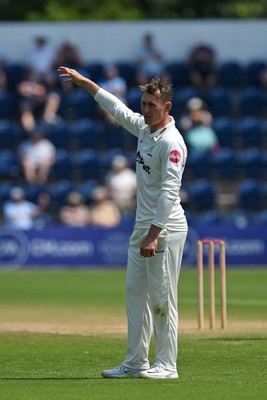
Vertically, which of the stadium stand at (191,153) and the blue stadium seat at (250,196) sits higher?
the stadium stand at (191,153)

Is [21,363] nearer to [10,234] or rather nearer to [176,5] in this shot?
[10,234]

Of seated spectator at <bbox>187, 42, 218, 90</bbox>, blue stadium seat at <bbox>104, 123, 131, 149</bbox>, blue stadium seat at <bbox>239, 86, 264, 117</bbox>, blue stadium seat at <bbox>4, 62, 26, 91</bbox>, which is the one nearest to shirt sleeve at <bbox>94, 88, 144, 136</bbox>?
blue stadium seat at <bbox>104, 123, 131, 149</bbox>

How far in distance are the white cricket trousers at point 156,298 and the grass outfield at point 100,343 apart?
23 cm

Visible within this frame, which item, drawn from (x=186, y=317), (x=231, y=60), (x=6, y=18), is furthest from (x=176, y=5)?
(x=186, y=317)

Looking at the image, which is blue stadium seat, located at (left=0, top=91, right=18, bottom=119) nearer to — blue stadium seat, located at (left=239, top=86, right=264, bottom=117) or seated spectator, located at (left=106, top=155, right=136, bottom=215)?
seated spectator, located at (left=106, top=155, right=136, bottom=215)

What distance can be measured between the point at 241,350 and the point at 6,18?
99.3 feet

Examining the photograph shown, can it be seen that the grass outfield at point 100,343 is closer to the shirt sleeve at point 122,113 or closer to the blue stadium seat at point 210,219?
the shirt sleeve at point 122,113

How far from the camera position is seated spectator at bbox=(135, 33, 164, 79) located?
2542cm

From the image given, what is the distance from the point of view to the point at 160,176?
8273 millimetres

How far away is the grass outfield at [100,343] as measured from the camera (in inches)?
303

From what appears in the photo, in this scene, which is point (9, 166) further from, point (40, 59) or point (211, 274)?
point (211, 274)

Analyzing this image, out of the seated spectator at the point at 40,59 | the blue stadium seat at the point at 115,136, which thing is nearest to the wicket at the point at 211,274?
the blue stadium seat at the point at 115,136

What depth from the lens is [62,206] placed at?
22875 millimetres

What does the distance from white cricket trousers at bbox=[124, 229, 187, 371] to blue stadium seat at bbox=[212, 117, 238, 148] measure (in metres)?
16.4
